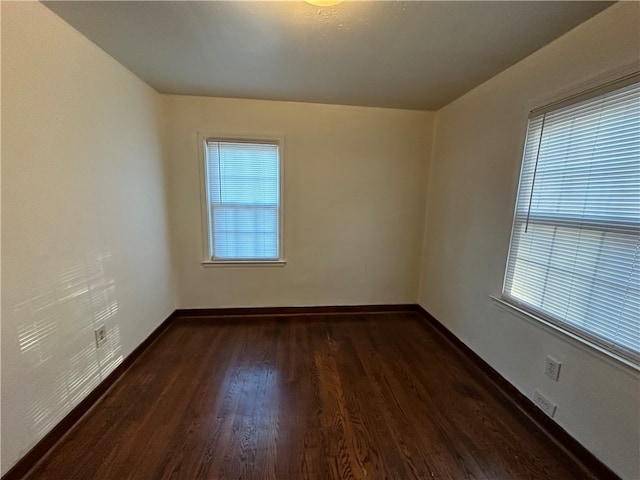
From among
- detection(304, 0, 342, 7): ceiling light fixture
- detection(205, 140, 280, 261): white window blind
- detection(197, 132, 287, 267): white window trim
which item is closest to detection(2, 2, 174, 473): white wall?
detection(197, 132, 287, 267): white window trim

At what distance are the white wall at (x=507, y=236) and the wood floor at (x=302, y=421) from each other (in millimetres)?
277

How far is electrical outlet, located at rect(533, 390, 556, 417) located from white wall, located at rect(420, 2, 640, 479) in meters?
0.04

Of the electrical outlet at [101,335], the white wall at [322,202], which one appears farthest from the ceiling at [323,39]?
the electrical outlet at [101,335]

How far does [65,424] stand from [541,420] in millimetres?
2864

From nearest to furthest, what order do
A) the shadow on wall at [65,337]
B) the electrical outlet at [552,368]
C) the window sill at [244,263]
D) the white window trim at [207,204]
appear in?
the shadow on wall at [65,337] < the electrical outlet at [552,368] < the white window trim at [207,204] < the window sill at [244,263]

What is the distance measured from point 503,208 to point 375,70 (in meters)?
1.42

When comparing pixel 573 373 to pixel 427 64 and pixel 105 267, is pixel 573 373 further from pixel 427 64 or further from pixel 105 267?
pixel 105 267

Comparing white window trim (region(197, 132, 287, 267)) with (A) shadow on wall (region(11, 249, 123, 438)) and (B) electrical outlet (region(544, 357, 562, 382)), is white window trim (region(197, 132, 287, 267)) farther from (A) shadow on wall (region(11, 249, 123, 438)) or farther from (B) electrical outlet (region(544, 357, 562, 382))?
(B) electrical outlet (region(544, 357, 562, 382))

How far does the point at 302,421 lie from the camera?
1.67 meters

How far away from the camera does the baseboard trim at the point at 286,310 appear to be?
305 cm

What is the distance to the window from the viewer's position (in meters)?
1.29

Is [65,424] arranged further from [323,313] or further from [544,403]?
[544,403]

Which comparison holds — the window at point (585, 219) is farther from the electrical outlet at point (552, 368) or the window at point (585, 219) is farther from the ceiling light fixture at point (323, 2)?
the ceiling light fixture at point (323, 2)

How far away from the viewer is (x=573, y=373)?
1518mm
